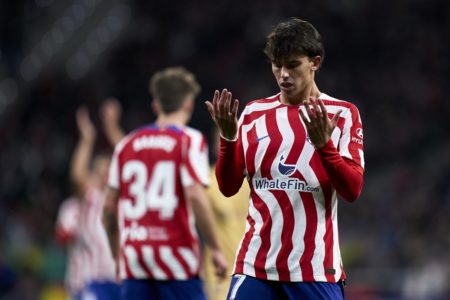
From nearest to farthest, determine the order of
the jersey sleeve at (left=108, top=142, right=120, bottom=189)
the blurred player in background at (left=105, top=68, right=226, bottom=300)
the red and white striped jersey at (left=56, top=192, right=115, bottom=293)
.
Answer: the blurred player in background at (left=105, top=68, right=226, bottom=300), the jersey sleeve at (left=108, top=142, right=120, bottom=189), the red and white striped jersey at (left=56, top=192, right=115, bottom=293)

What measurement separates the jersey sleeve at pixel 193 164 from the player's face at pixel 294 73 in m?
1.99

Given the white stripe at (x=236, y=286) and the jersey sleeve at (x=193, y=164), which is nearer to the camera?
the white stripe at (x=236, y=286)

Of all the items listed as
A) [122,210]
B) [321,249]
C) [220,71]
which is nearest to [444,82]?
[220,71]

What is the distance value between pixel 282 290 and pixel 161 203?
6.90 ft

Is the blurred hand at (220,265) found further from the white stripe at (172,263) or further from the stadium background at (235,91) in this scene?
the stadium background at (235,91)

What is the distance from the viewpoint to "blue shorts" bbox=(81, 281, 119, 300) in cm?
955

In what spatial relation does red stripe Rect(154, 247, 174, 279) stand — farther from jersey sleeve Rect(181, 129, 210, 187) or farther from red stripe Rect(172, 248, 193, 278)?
jersey sleeve Rect(181, 129, 210, 187)

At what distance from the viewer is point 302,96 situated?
4695 millimetres

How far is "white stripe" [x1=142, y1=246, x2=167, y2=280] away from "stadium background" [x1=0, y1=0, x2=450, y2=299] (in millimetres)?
7003

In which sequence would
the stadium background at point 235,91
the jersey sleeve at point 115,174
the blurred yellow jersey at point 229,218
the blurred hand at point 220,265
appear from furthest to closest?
the stadium background at point 235,91
the blurred yellow jersey at point 229,218
the jersey sleeve at point 115,174
the blurred hand at point 220,265

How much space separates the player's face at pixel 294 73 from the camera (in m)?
4.54

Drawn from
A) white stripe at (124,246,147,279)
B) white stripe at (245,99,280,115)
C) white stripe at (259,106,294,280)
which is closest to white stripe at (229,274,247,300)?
white stripe at (259,106,294,280)

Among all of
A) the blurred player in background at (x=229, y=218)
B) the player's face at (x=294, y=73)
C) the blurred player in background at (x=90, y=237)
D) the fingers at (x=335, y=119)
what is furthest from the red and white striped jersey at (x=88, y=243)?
the fingers at (x=335, y=119)

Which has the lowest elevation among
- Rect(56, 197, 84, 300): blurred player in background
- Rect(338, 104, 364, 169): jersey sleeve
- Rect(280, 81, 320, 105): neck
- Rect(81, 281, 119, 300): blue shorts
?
Rect(81, 281, 119, 300): blue shorts
